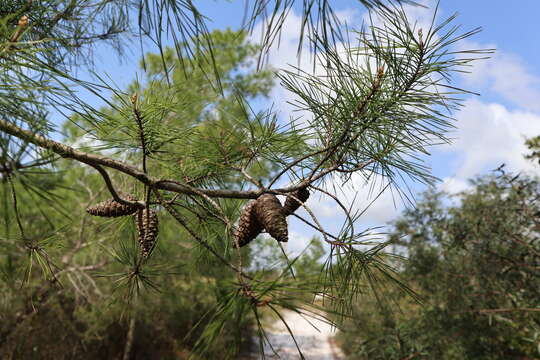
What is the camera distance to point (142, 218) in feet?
2.17

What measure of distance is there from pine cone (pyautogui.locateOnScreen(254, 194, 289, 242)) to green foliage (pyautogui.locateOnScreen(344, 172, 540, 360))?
156 cm

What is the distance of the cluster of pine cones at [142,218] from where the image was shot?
65 cm

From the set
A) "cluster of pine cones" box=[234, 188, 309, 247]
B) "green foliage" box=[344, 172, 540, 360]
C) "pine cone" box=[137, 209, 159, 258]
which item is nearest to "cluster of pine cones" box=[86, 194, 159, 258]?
"pine cone" box=[137, 209, 159, 258]

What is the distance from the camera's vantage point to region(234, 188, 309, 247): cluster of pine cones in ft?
1.75

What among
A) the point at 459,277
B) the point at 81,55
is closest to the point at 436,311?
the point at 459,277

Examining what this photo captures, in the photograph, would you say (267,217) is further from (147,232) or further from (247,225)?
(147,232)

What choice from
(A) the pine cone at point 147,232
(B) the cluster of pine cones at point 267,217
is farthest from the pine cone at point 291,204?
(A) the pine cone at point 147,232

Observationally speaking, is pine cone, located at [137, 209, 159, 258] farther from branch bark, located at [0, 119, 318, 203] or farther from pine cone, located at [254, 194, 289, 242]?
pine cone, located at [254, 194, 289, 242]

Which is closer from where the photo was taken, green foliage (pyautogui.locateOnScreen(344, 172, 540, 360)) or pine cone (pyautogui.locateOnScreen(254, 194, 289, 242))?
pine cone (pyautogui.locateOnScreen(254, 194, 289, 242))

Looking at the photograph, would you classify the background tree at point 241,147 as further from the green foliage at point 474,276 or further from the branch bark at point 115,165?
the green foliage at point 474,276

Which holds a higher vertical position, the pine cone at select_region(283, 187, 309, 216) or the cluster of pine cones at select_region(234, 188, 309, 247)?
the pine cone at select_region(283, 187, 309, 216)

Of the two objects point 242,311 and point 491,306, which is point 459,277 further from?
point 242,311

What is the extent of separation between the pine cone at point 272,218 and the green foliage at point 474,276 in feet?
5.13

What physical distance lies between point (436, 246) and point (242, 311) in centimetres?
255
